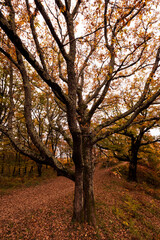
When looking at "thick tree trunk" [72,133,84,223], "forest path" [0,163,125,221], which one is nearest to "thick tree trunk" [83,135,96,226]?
"thick tree trunk" [72,133,84,223]

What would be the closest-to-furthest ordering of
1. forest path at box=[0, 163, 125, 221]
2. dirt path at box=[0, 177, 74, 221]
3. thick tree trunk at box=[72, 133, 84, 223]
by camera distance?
thick tree trunk at box=[72, 133, 84, 223], dirt path at box=[0, 177, 74, 221], forest path at box=[0, 163, 125, 221]

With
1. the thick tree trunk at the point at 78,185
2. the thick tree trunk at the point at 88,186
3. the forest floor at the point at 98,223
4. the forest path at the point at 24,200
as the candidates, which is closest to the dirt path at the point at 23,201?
the forest path at the point at 24,200

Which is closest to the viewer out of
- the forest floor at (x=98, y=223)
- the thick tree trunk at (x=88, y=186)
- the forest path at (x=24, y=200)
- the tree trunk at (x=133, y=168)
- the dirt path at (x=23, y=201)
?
the forest floor at (x=98, y=223)

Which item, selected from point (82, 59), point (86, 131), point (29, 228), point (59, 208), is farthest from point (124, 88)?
point (29, 228)

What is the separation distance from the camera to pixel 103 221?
529 centimetres

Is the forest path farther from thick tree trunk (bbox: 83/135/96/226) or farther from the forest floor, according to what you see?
thick tree trunk (bbox: 83/135/96/226)

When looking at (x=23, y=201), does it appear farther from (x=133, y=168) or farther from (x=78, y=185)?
(x=133, y=168)

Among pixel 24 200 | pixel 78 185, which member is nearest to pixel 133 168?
pixel 78 185

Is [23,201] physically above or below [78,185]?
below

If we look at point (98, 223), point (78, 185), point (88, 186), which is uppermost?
point (78, 185)

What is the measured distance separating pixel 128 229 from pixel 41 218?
418cm

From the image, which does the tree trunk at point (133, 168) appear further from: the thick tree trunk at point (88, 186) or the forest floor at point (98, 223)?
the thick tree trunk at point (88, 186)

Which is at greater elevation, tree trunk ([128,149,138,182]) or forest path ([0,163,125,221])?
tree trunk ([128,149,138,182])

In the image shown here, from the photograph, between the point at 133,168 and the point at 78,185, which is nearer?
the point at 78,185
